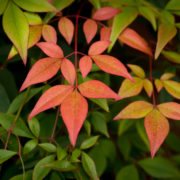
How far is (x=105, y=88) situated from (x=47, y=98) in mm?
95

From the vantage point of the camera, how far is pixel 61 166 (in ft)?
1.47

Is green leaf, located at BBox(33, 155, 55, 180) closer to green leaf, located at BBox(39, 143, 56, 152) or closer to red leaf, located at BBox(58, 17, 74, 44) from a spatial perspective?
green leaf, located at BBox(39, 143, 56, 152)

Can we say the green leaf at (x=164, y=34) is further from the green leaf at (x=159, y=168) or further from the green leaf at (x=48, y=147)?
the green leaf at (x=159, y=168)

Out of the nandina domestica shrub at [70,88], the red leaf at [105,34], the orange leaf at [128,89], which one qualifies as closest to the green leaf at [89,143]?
the nandina domestica shrub at [70,88]

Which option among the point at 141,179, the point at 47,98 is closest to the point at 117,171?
the point at 141,179

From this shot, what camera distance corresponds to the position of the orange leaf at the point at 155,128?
421mm

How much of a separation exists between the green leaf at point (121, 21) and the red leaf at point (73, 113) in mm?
164

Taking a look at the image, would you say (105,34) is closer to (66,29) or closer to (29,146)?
(66,29)

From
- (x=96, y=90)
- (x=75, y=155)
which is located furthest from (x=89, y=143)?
(x=96, y=90)

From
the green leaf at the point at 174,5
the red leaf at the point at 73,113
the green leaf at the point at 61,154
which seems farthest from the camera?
the green leaf at the point at 174,5

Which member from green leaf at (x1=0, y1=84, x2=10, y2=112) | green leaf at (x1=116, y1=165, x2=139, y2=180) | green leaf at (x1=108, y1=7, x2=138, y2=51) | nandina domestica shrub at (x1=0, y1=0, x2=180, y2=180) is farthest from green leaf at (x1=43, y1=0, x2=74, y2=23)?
green leaf at (x1=116, y1=165, x2=139, y2=180)

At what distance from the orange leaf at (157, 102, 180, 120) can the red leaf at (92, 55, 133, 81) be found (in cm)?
10

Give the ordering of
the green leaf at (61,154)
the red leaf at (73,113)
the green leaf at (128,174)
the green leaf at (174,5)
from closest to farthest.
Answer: the red leaf at (73,113) < the green leaf at (61,154) < the green leaf at (174,5) < the green leaf at (128,174)

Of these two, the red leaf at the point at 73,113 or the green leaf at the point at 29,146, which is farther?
the green leaf at the point at 29,146
